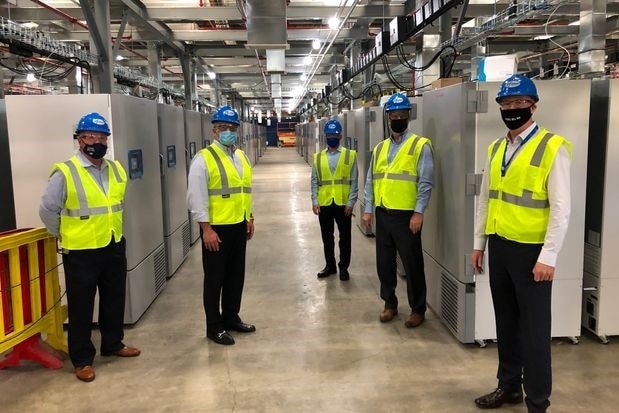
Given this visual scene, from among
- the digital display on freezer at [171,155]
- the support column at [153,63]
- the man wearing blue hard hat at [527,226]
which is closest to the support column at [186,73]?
the support column at [153,63]

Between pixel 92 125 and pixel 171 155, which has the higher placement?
pixel 92 125

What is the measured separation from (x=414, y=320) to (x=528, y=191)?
70.3 inches

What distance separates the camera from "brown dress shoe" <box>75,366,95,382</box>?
3.11 meters

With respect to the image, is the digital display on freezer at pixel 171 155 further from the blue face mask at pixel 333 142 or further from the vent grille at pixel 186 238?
the blue face mask at pixel 333 142

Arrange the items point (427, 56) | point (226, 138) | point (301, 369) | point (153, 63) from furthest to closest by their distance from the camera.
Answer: point (153, 63), point (427, 56), point (226, 138), point (301, 369)

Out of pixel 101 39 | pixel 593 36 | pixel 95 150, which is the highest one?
pixel 101 39

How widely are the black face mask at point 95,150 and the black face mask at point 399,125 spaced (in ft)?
6.47

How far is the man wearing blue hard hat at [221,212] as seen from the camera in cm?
340

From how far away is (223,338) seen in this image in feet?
11.9

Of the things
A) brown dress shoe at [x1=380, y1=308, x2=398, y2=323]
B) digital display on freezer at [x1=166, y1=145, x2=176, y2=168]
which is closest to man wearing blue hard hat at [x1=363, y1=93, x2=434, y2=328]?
brown dress shoe at [x1=380, y1=308, x2=398, y2=323]

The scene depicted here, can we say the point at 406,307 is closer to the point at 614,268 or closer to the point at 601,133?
the point at 614,268

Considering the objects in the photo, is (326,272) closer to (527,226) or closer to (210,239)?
(210,239)

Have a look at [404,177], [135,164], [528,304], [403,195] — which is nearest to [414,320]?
[403,195]

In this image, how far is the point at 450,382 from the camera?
9.91 feet
